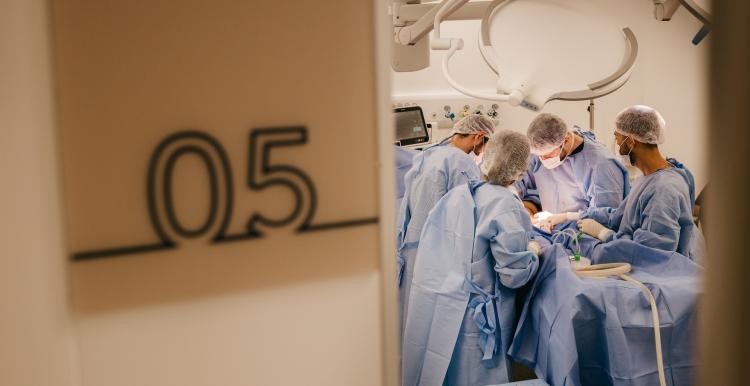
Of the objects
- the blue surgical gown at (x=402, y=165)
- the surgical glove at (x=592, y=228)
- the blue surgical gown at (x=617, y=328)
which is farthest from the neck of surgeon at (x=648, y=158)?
the blue surgical gown at (x=402, y=165)

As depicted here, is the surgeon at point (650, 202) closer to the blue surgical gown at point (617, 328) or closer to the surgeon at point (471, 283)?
the blue surgical gown at point (617, 328)

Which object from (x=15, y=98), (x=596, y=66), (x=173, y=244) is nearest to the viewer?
(x=15, y=98)

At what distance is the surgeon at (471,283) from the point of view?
2.24 meters

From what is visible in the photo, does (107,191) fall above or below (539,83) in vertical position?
below

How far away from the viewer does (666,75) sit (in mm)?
3957

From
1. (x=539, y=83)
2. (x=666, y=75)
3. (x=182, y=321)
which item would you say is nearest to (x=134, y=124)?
(x=182, y=321)

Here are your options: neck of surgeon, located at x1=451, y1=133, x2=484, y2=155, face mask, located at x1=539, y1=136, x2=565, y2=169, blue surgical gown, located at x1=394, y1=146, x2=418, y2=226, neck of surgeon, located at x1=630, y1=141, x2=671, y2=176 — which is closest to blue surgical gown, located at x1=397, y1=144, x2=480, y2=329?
neck of surgeon, located at x1=451, y1=133, x2=484, y2=155

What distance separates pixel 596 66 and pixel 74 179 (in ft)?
3.49

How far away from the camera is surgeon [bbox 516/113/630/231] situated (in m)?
3.22

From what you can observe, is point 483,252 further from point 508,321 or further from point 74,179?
point 74,179

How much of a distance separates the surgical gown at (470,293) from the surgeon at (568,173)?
0.98 meters

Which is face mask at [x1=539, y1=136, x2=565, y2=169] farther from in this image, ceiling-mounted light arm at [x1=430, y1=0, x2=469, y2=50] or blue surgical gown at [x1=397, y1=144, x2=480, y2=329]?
ceiling-mounted light arm at [x1=430, y1=0, x2=469, y2=50]

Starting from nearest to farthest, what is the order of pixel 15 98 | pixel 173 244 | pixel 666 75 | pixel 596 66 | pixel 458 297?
1. pixel 15 98
2. pixel 173 244
3. pixel 596 66
4. pixel 458 297
5. pixel 666 75

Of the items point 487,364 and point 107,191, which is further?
point 487,364
